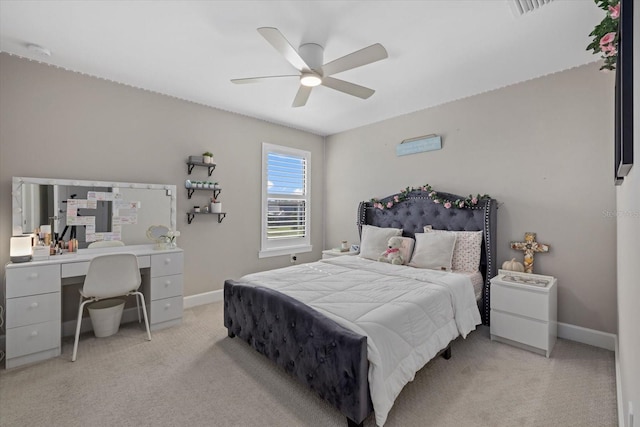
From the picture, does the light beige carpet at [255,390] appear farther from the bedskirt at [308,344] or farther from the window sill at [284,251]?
the window sill at [284,251]

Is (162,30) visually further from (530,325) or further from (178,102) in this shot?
(530,325)

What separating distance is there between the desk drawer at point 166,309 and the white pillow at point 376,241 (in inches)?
91.4

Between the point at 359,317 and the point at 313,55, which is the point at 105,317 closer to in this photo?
the point at 359,317

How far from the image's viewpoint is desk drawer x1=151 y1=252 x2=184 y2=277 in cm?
304

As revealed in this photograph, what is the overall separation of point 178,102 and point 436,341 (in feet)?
12.6

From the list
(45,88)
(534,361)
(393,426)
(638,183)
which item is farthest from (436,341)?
(45,88)

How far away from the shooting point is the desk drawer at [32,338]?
2.29 m

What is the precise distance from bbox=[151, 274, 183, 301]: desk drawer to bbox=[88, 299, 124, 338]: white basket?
34 centimetres

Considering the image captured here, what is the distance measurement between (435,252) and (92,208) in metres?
3.78

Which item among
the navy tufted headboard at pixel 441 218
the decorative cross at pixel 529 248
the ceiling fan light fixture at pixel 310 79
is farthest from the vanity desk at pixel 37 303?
the decorative cross at pixel 529 248

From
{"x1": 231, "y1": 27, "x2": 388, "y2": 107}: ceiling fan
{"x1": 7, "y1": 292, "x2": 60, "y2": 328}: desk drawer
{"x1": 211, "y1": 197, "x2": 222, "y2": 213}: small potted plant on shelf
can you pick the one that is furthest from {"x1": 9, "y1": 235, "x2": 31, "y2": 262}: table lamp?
{"x1": 231, "y1": 27, "x2": 388, "y2": 107}: ceiling fan

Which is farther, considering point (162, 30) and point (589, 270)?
point (589, 270)

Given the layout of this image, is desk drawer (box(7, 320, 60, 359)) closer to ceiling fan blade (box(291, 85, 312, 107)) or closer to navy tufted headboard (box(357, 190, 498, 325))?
ceiling fan blade (box(291, 85, 312, 107))

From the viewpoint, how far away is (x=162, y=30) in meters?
2.22
